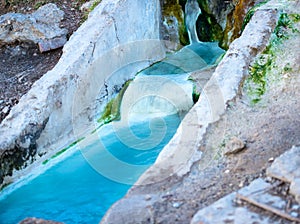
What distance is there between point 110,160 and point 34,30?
3.67 meters

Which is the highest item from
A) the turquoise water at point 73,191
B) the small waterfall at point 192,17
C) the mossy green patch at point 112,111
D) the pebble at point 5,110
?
the small waterfall at point 192,17

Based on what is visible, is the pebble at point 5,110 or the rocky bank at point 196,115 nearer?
the rocky bank at point 196,115

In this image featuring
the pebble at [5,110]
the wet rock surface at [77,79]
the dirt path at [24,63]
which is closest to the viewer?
the wet rock surface at [77,79]

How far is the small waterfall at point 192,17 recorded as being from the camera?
9.62m

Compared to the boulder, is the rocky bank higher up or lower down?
lower down

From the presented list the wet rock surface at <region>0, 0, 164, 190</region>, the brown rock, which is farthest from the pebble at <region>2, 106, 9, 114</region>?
the brown rock

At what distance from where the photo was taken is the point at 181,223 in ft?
11.7

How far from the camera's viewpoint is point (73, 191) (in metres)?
5.45

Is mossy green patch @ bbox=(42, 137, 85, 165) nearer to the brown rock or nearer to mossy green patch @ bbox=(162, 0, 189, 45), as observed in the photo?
the brown rock

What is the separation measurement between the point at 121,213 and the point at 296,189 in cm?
140

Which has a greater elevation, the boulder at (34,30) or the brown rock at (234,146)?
the boulder at (34,30)

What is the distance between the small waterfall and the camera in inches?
379

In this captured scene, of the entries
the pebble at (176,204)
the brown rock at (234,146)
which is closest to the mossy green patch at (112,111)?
the brown rock at (234,146)

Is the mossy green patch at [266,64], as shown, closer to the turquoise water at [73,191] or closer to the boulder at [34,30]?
the turquoise water at [73,191]
